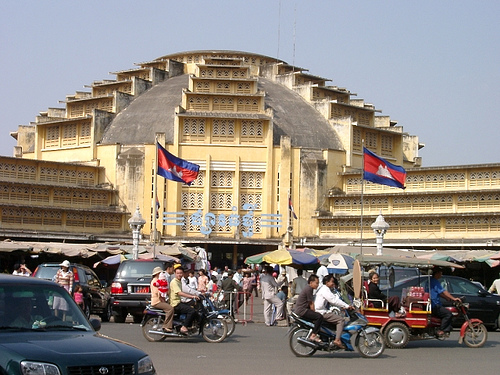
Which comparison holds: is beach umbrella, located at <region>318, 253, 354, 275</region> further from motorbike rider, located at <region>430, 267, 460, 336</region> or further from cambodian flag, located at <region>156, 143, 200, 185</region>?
cambodian flag, located at <region>156, 143, 200, 185</region>

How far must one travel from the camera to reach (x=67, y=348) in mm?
7473

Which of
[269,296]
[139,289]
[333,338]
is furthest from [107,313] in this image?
[333,338]

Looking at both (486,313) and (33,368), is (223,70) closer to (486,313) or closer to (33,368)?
(486,313)

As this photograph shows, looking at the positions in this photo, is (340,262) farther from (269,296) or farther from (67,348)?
(67,348)

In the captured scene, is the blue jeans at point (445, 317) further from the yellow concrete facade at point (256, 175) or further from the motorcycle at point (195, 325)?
the yellow concrete facade at point (256, 175)

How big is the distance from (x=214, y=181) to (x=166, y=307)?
33716 mm

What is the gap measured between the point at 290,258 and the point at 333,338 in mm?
11313

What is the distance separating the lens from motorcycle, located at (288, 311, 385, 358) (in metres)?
14.1

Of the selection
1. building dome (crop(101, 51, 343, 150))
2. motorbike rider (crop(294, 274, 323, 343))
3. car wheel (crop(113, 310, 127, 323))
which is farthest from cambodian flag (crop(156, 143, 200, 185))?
motorbike rider (crop(294, 274, 323, 343))

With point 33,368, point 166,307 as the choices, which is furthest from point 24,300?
point 166,307

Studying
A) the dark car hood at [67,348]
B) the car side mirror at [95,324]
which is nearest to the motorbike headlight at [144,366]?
the dark car hood at [67,348]

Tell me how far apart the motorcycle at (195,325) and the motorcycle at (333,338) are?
2.47 m

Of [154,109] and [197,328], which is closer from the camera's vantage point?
[197,328]

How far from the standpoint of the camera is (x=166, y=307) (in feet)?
52.5
